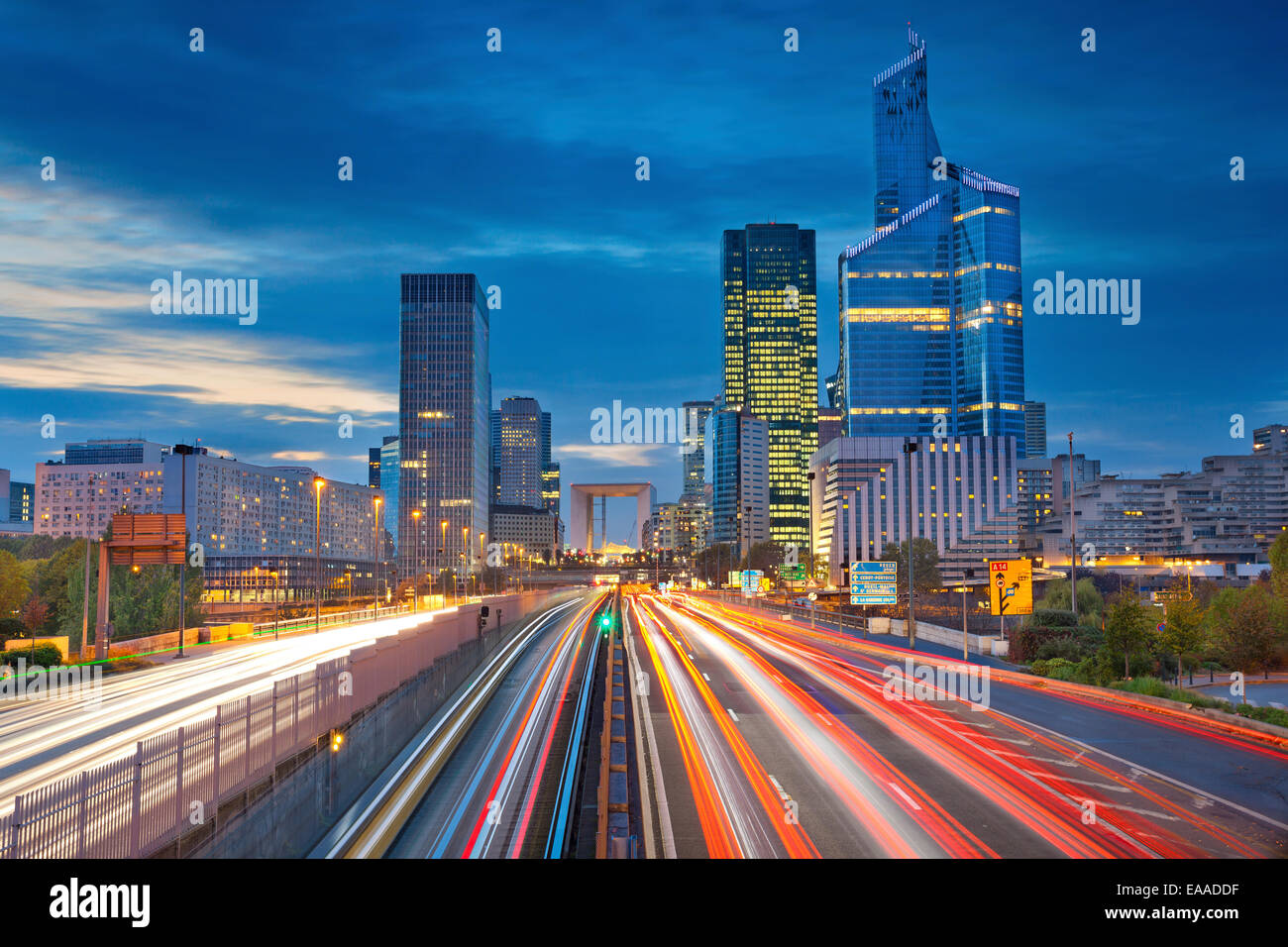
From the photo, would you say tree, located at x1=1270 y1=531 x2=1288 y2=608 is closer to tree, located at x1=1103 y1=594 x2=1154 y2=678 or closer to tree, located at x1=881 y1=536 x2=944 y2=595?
tree, located at x1=1103 y1=594 x2=1154 y2=678

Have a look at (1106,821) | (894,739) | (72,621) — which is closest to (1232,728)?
(894,739)

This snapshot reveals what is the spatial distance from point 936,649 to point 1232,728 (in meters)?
26.3

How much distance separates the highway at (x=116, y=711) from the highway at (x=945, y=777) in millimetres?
12051

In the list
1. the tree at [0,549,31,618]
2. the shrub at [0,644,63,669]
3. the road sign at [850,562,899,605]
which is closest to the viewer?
the shrub at [0,644,63,669]

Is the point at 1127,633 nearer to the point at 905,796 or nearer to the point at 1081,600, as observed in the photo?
the point at 905,796

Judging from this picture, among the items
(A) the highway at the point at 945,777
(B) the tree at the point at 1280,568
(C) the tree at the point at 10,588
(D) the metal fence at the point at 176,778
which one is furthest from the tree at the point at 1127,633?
(C) the tree at the point at 10,588

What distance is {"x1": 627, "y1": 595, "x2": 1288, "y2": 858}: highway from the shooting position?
1560 centimetres

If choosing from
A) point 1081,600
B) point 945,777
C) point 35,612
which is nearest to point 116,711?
point 945,777

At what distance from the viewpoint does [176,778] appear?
12938 millimetres

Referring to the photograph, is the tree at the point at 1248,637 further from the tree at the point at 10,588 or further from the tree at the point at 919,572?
the tree at the point at 10,588

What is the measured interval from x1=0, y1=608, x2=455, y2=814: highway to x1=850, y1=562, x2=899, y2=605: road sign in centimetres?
3037

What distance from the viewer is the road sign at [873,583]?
5359 centimetres

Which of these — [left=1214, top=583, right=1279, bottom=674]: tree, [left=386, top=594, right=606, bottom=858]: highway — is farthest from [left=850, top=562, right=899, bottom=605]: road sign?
[left=1214, top=583, right=1279, bottom=674]: tree
